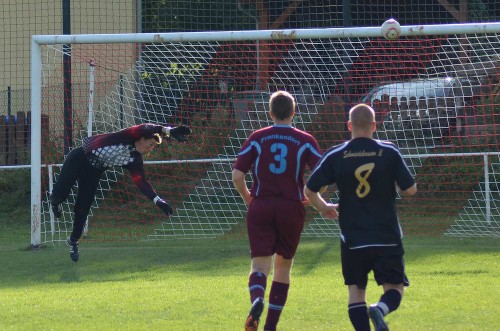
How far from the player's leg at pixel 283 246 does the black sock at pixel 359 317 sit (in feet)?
2.31

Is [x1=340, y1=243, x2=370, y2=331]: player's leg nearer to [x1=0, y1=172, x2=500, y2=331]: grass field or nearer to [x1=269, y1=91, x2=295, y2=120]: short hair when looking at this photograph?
[x1=0, y1=172, x2=500, y2=331]: grass field

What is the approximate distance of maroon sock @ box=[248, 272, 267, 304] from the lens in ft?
20.7

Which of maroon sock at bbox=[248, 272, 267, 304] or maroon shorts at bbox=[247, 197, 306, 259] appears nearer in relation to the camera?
maroon sock at bbox=[248, 272, 267, 304]

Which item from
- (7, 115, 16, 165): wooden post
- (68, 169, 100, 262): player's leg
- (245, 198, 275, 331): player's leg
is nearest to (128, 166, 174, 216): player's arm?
(68, 169, 100, 262): player's leg

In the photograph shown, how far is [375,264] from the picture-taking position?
19.3ft

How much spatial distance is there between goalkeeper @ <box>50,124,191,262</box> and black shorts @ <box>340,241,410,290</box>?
4.05 metres

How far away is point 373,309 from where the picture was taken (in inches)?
222

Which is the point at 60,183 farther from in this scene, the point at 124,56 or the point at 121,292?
the point at 124,56

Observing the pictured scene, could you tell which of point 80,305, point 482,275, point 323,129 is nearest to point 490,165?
point 323,129

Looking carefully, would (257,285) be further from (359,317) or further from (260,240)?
(359,317)

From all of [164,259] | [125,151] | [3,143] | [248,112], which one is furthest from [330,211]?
[3,143]

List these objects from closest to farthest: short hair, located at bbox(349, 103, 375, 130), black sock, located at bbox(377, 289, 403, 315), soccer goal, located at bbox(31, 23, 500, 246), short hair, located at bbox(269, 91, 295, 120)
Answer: black sock, located at bbox(377, 289, 403, 315) < short hair, located at bbox(349, 103, 375, 130) < short hair, located at bbox(269, 91, 295, 120) < soccer goal, located at bbox(31, 23, 500, 246)

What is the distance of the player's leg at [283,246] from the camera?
6.43m

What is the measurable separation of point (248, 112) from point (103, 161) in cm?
387
